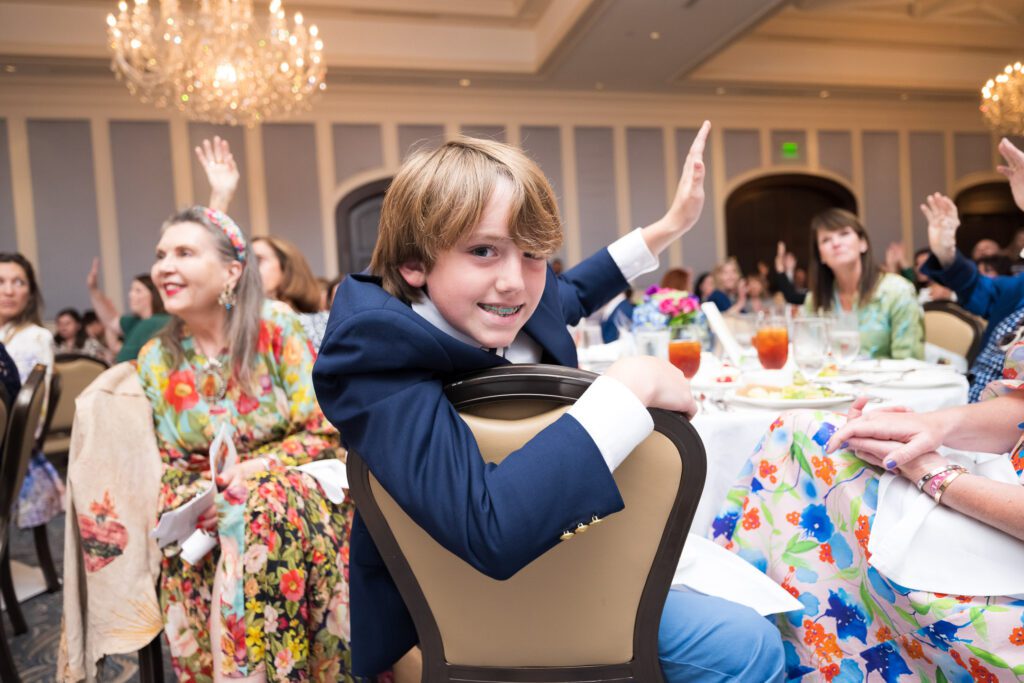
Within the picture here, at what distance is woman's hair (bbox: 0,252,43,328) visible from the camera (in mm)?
3408

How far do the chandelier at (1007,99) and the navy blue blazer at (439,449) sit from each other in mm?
7099

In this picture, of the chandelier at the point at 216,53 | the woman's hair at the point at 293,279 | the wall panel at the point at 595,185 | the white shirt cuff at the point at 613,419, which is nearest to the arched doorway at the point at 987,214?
the wall panel at the point at 595,185

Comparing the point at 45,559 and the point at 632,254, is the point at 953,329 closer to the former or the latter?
the point at 632,254

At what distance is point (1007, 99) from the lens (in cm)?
621

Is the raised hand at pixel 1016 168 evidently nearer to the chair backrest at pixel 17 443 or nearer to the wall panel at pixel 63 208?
the chair backrest at pixel 17 443

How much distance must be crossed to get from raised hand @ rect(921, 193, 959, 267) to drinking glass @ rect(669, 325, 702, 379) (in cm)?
119

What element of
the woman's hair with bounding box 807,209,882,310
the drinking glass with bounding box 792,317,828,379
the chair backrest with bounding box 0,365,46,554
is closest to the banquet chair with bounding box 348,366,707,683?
the drinking glass with bounding box 792,317,828,379

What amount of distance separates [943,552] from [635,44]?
6984 mm

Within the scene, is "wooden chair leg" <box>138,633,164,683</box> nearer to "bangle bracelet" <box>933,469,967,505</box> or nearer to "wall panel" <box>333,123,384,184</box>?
"bangle bracelet" <box>933,469,967,505</box>

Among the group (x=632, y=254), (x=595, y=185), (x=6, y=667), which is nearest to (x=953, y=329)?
(x=632, y=254)

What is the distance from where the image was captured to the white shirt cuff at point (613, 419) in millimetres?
762

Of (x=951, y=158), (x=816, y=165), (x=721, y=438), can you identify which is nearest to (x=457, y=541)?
(x=721, y=438)

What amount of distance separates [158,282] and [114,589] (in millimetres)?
734

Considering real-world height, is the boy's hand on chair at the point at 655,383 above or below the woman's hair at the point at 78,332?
below
